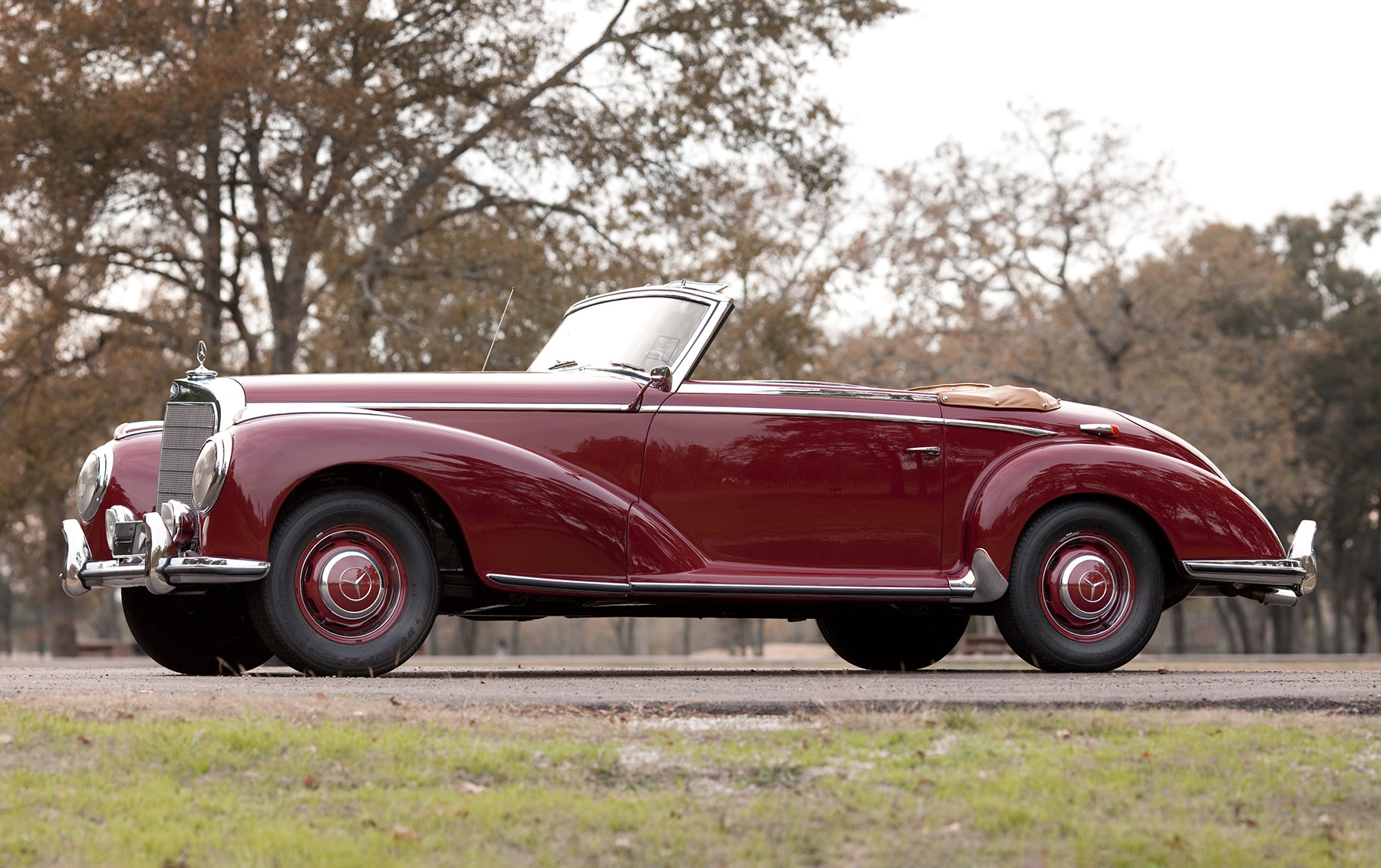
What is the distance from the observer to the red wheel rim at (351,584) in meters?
6.70

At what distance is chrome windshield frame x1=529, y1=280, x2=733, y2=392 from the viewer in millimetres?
7543

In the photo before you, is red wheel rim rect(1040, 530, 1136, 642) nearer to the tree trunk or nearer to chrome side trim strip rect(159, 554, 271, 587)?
chrome side trim strip rect(159, 554, 271, 587)

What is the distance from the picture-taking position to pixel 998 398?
7949mm

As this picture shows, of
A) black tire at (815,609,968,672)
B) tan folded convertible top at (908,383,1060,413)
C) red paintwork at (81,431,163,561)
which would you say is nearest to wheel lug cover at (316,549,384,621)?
red paintwork at (81,431,163,561)

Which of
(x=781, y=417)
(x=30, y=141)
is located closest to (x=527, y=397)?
(x=781, y=417)

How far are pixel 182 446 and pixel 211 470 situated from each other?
3.16 feet

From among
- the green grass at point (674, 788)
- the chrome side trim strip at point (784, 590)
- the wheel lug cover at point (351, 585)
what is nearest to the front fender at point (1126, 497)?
the chrome side trim strip at point (784, 590)

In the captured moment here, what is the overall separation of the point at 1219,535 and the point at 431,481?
4132mm

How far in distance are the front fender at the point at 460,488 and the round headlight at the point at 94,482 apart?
1.50 metres

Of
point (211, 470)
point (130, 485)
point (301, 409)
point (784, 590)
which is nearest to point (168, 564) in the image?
point (211, 470)

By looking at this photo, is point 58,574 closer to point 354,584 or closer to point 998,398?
point 354,584

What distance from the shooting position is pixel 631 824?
14.0ft

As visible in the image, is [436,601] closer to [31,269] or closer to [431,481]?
[431,481]

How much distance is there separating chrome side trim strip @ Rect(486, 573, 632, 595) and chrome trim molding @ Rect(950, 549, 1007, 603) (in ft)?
5.60
